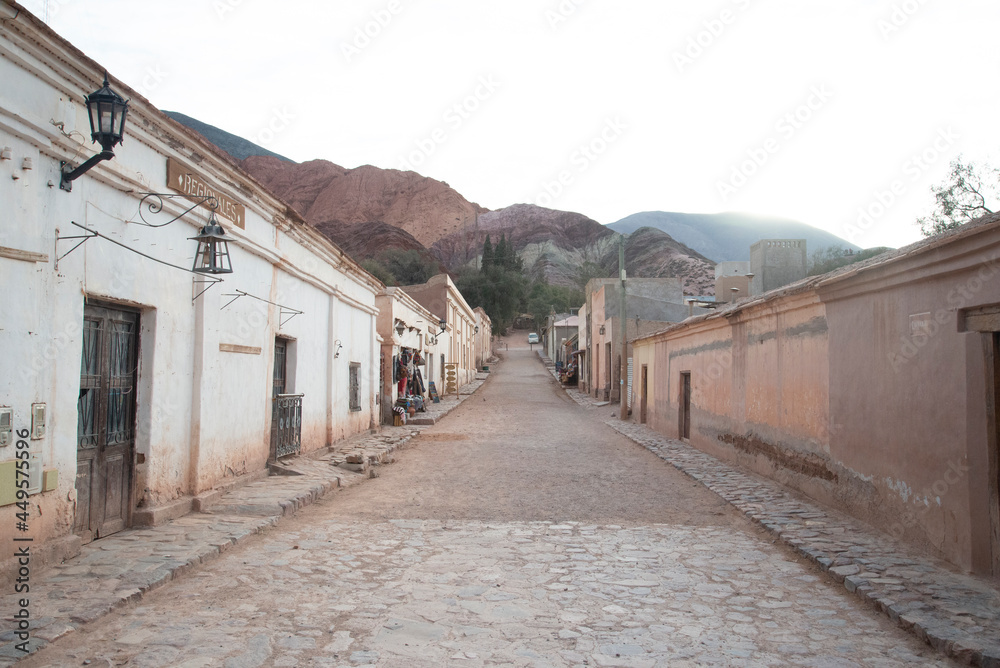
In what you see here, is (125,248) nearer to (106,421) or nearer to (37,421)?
(106,421)

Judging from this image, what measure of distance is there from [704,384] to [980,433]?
28.3ft

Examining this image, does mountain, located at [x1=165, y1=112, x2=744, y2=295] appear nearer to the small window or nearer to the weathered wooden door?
the small window

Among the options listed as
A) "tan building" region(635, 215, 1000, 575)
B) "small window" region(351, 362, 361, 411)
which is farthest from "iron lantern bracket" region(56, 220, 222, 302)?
"small window" region(351, 362, 361, 411)

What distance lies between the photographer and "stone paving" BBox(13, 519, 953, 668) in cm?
383

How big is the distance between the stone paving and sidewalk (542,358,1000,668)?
0.53 ft

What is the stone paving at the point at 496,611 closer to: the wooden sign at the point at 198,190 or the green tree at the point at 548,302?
the wooden sign at the point at 198,190

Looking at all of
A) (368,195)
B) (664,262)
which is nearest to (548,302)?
(664,262)

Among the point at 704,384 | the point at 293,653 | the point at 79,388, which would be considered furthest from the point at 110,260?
the point at 704,384

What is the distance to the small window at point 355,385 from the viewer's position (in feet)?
48.0

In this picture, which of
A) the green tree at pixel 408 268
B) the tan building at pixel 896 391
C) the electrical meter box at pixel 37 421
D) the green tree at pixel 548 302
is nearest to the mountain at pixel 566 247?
the green tree at pixel 548 302

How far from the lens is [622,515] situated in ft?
25.9

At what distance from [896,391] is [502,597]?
13.8 ft

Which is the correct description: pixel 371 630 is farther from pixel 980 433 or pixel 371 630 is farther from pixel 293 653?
pixel 980 433

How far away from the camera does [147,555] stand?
5.45 m
